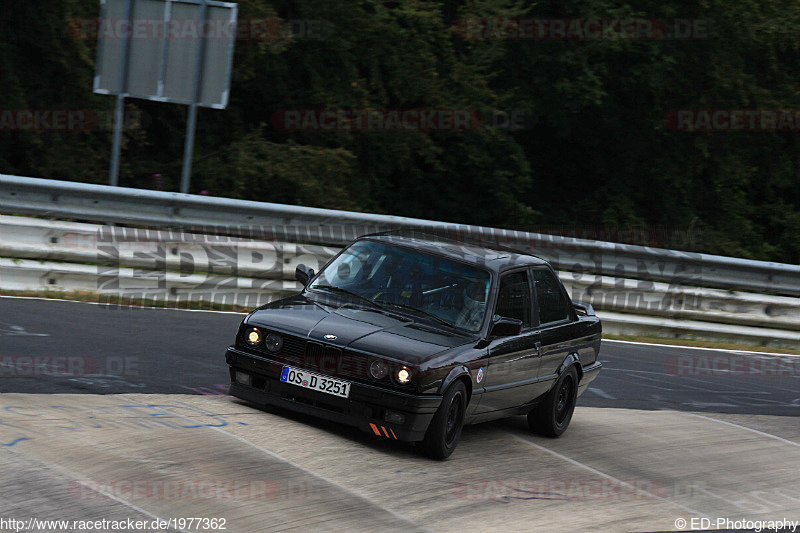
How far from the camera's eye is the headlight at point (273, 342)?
7305mm

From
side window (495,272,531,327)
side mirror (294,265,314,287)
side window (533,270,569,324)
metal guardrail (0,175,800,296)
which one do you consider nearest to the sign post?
metal guardrail (0,175,800,296)

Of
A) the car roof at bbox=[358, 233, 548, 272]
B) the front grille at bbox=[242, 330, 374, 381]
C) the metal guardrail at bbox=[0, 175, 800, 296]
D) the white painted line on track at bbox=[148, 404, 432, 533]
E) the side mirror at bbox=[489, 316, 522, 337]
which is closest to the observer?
the white painted line on track at bbox=[148, 404, 432, 533]

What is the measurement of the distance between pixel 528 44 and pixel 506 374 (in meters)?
16.6

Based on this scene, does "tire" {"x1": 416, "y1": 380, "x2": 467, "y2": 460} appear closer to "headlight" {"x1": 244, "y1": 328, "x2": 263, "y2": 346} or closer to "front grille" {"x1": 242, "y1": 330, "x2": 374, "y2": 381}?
"front grille" {"x1": 242, "y1": 330, "x2": 374, "y2": 381}

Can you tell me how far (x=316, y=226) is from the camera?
1341 cm

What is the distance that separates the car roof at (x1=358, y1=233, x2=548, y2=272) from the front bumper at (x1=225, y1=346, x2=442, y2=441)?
60.3 inches

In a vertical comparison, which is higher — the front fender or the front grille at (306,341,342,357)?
the front grille at (306,341,342,357)

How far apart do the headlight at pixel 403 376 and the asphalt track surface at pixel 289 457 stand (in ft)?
1.77

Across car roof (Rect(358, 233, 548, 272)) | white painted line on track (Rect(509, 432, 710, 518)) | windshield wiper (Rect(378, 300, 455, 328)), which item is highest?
car roof (Rect(358, 233, 548, 272))

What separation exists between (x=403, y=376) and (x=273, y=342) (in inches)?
38.7

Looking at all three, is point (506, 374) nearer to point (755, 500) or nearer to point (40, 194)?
point (755, 500)

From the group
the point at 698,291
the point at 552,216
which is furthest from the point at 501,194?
the point at 698,291

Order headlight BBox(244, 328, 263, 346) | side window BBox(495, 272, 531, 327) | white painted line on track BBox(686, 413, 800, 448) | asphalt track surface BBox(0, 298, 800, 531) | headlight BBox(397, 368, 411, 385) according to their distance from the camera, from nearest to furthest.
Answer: asphalt track surface BBox(0, 298, 800, 531)
headlight BBox(397, 368, 411, 385)
headlight BBox(244, 328, 263, 346)
side window BBox(495, 272, 531, 327)
white painted line on track BBox(686, 413, 800, 448)

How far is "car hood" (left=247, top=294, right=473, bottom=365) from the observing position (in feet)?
Answer: 23.2
